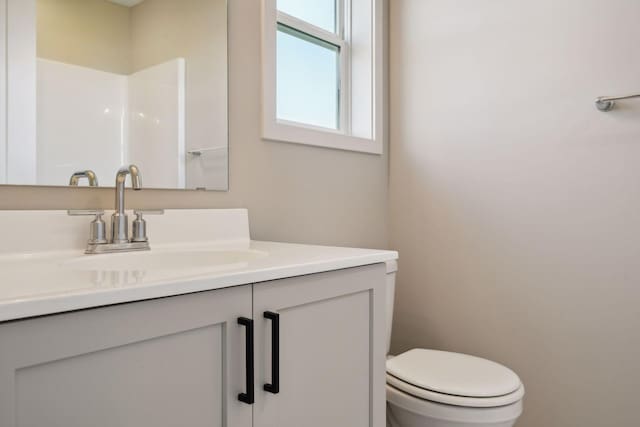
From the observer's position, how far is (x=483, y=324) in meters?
1.70

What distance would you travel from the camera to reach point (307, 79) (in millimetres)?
1831

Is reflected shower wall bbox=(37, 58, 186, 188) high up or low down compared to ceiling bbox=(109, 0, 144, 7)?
down

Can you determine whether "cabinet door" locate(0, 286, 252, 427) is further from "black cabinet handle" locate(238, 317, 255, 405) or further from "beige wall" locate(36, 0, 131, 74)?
"beige wall" locate(36, 0, 131, 74)

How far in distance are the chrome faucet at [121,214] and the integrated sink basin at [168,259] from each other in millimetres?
45

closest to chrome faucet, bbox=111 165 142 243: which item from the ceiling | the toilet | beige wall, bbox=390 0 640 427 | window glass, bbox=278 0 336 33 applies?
the ceiling

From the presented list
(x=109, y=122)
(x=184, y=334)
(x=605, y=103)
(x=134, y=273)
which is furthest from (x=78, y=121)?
(x=605, y=103)

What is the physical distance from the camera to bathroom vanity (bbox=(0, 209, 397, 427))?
1.81 feet

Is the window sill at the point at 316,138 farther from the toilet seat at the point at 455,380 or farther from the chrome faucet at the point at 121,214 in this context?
the toilet seat at the point at 455,380

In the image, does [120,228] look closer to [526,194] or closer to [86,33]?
[86,33]

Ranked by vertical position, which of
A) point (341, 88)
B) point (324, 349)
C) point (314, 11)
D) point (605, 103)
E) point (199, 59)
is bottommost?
point (324, 349)

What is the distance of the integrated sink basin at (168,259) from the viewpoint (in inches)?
38.8

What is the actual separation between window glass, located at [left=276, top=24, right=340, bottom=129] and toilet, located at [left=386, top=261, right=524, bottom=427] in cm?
99

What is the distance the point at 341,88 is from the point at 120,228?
4.05 ft

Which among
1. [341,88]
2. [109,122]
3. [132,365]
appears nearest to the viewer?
[132,365]
